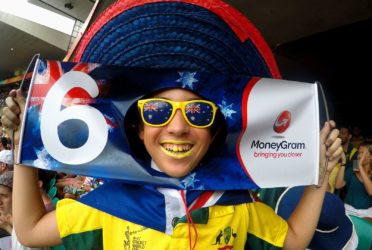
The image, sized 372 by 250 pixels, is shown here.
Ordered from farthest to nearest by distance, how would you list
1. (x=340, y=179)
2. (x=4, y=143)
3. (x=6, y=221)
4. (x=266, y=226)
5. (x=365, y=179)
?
1. (x=4, y=143)
2. (x=340, y=179)
3. (x=365, y=179)
4. (x=6, y=221)
5. (x=266, y=226)

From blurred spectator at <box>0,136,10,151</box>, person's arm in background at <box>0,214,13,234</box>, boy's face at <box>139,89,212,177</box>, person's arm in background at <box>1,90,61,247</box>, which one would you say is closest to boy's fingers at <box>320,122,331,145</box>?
boy's face at <box>139,89,212,177</box>

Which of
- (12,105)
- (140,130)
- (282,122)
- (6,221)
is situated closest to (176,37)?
(140,130)

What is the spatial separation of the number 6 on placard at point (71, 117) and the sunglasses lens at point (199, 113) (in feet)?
1.02

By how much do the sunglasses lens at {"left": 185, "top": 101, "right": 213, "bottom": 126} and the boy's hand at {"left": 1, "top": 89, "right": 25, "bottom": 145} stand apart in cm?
53

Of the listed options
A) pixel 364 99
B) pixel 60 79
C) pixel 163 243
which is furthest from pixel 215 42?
pixel 364 99

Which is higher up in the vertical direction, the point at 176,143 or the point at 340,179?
the point at 340,179

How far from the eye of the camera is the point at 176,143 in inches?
43.3

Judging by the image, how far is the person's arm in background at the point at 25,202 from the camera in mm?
1093

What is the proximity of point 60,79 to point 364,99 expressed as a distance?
27.8 ft

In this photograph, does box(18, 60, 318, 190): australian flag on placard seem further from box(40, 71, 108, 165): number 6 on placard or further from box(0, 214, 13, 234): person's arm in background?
box(0, 214, 13, 234): person's arm in background

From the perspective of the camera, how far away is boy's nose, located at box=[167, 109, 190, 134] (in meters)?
1.06

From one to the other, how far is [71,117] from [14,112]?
6.8 inches

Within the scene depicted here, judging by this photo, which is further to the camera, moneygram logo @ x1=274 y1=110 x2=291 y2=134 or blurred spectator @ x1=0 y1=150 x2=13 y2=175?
blurred spectator @ x1=0 y1=150 x2=13 y2=175

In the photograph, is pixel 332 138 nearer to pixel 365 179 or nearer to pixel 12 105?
pixel 12 105
